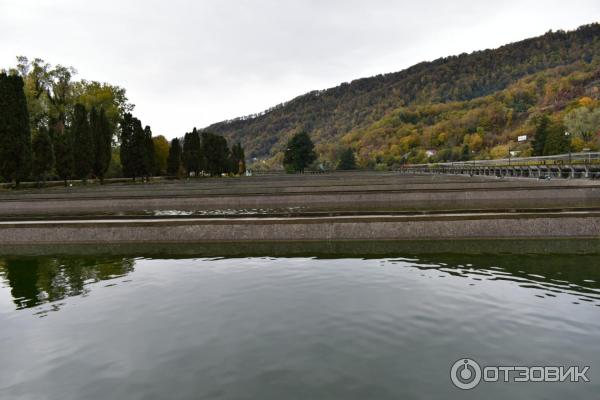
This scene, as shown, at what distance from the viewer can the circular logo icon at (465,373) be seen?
527cm

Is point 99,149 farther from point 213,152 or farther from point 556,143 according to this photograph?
point 556,143

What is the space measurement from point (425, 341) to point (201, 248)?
10522 mm

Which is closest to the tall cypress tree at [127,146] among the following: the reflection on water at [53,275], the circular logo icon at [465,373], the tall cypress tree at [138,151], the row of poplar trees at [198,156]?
the tall cypress tree at [138,151]

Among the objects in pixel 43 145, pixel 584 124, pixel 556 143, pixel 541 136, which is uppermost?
pixel 584 124

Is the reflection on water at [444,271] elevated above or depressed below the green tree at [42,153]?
below

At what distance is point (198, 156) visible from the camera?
90562mm

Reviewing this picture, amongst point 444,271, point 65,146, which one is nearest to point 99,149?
point 65,146

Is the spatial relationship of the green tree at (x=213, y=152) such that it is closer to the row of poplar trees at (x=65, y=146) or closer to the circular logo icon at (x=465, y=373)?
the row of poplar trees at (x=65, y=146)

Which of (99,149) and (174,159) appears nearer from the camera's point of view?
(99,149)

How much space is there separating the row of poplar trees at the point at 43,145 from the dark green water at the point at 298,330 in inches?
1675

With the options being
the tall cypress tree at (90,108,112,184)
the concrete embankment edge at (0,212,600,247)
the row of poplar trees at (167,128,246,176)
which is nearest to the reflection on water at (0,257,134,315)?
the concrete embankment edge at (0,212,600,247)

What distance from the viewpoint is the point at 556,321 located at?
7.09m

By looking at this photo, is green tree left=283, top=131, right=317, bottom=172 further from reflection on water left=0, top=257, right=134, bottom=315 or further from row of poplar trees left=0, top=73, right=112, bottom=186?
reflection on water left=0, top=257, right=134, bottom=315

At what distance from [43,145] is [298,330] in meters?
55.9
